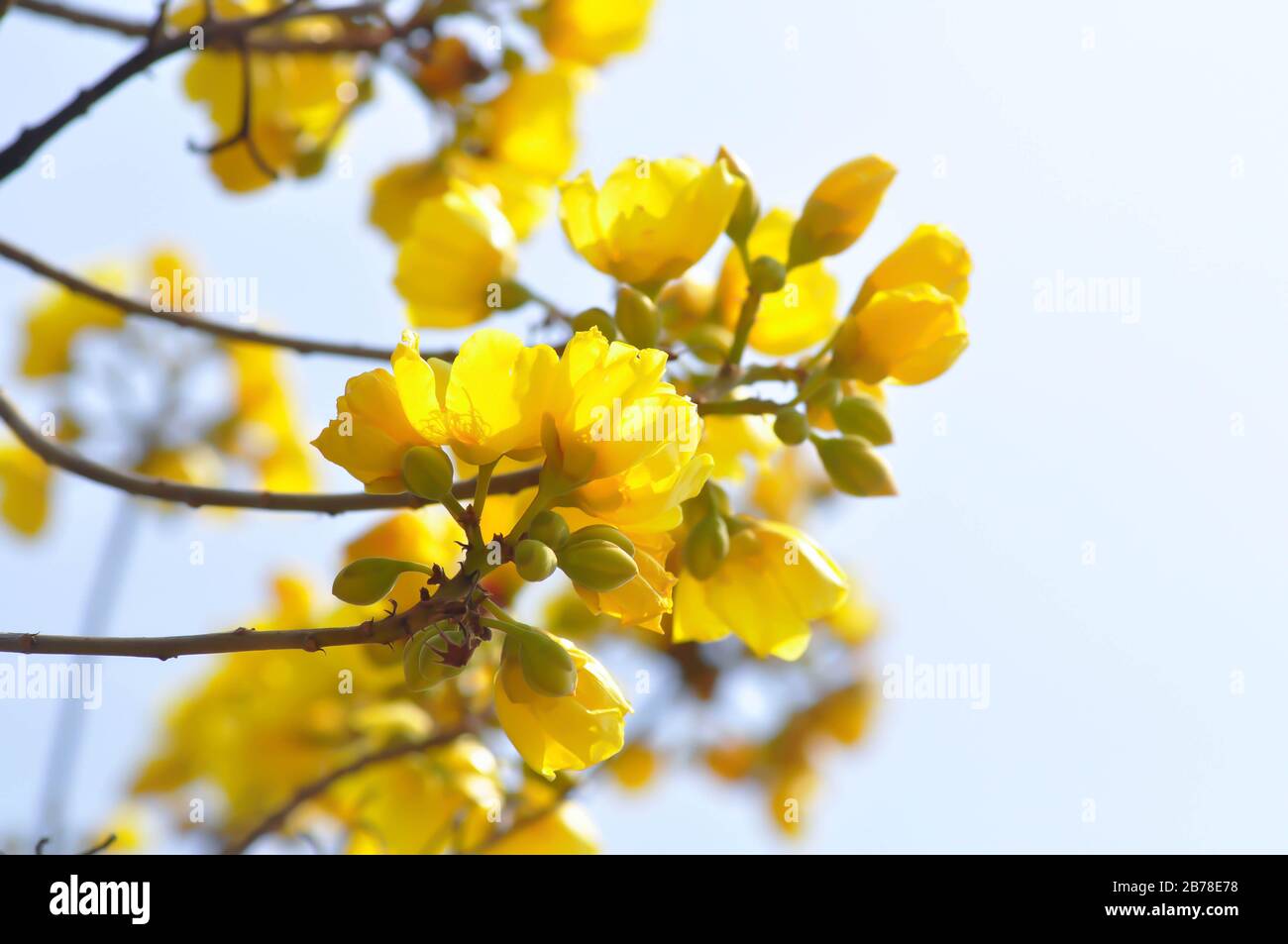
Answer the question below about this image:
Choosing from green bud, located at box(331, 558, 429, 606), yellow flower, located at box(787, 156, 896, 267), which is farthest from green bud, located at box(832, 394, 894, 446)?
green bud, located at box(331, 558, 429, 606)

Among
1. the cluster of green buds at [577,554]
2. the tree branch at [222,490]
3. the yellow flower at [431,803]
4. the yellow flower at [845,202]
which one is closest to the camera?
the cluster of green buds at [577,554]

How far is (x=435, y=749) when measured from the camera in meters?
2.13

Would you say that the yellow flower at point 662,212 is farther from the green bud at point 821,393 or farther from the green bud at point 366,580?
the green bud at point 366,580

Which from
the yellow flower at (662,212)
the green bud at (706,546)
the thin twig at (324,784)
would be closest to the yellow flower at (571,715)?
the green bud at (706,546)

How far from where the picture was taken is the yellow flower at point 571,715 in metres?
1.19

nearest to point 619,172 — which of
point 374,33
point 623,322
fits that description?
point 623,322

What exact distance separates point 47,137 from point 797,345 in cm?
107

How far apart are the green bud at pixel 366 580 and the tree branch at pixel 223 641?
0.09 metres

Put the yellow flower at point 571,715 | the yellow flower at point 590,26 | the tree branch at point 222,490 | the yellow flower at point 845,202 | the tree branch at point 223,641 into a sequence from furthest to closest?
the yellow flower at point 590,26 → the yellow flower at point 845,202 → the tree branch at point 222,490 → the yellow flower at point 571,715 → the tree branch at point 223,641

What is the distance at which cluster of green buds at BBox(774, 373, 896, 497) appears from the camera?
1.52m

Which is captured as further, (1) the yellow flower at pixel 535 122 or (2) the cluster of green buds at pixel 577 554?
(1) the yellow flower at pixel 535 122

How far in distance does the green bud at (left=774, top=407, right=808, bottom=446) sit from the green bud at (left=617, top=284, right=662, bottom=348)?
19 cm

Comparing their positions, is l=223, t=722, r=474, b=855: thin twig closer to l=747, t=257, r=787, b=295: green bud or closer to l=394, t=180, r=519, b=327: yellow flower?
l=394, t=180, r=519, b=327: yellow flower
